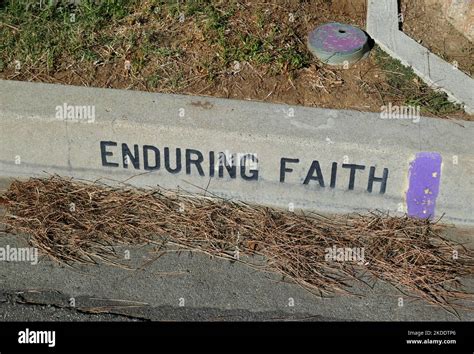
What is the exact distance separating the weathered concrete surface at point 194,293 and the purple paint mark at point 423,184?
567mm

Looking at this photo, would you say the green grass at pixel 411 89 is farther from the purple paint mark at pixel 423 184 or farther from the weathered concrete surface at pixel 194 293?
the weathered concrete surface at pixel 194 293

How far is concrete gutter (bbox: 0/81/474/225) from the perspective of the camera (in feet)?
15.8

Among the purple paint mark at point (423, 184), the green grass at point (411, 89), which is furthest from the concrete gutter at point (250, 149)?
the green grass at point (411, 89)

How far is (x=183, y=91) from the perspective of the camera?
5.25 metres

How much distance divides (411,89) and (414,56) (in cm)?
35

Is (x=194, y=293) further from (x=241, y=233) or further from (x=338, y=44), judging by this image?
(x=338, y=44)

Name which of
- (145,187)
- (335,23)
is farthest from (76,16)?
(335,23)

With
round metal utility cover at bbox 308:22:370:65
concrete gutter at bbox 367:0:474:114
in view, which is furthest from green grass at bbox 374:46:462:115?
round metal utility cover at bbox 308:22:370:65

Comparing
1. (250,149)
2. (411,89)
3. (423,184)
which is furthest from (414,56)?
(250,149)

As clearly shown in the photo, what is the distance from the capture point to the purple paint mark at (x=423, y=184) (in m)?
4.77

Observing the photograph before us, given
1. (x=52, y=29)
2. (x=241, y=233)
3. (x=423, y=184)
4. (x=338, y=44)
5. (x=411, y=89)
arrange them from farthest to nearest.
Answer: (x=52, y=29) < (x=338, y=44) < (x=411, y=89) < (x=241, y=233) < (x=423, y=184)

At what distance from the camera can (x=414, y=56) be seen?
5492 millimetres

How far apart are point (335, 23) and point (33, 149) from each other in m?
2.40

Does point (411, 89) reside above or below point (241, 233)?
above
